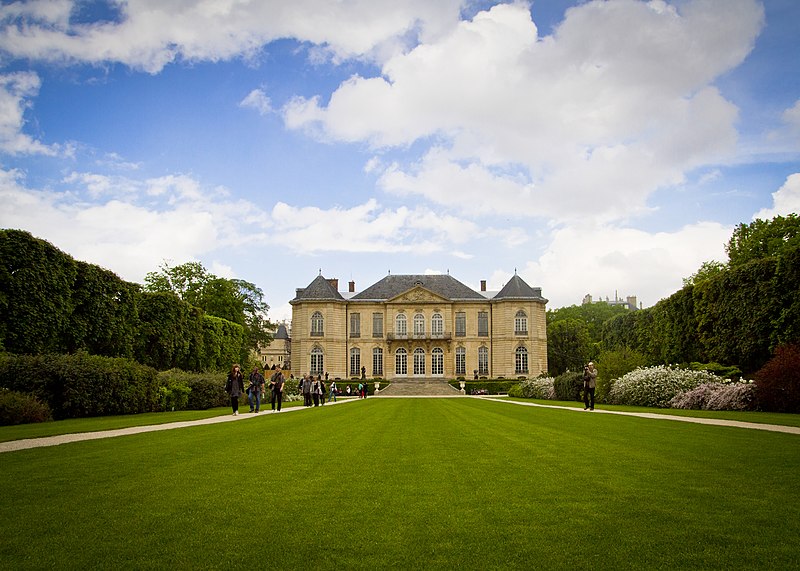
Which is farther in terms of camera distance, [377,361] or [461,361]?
[461,361]

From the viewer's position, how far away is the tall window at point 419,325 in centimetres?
6253

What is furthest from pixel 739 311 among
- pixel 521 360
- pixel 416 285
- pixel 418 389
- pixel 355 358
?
pixel 355 358

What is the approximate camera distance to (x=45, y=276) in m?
21.7

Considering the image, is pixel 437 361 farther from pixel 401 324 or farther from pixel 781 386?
pixel 781 386

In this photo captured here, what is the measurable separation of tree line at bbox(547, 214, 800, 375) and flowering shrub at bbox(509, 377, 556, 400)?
3.83 meters

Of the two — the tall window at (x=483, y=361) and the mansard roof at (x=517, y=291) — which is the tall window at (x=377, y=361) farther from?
the mansard roof at (x=517, y=291)

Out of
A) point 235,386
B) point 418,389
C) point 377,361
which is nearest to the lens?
point 235,386

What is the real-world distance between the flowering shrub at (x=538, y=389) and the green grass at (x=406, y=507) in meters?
24.0

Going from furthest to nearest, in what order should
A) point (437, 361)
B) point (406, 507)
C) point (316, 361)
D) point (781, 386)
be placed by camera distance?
point (437, 361)
point (316, 361)
point (781, 386)
point (406, 507)

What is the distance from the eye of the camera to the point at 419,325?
206ft

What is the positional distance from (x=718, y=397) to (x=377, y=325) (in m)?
45.1

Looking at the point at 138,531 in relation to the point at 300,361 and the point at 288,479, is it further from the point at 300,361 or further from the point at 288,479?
the point at 300,361

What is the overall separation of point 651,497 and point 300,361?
57.1m

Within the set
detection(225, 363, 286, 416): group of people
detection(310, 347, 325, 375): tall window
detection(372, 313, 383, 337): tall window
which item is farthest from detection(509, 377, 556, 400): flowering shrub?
detection(310, 347, 325, 375): tall window
